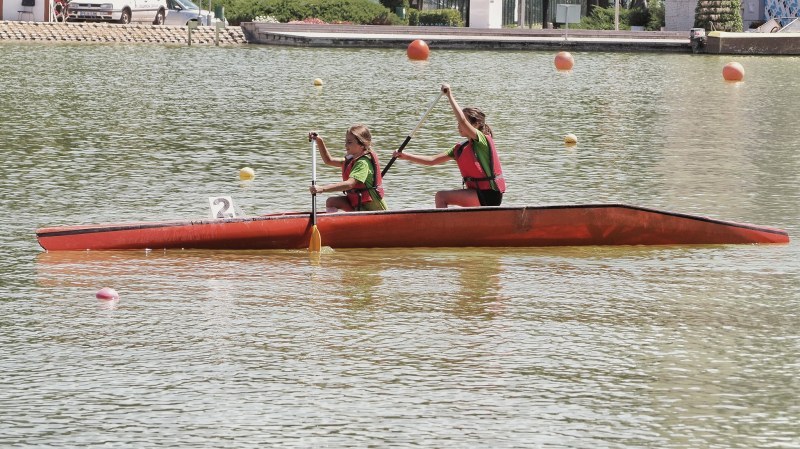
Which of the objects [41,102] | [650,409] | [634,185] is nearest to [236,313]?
[650,409]

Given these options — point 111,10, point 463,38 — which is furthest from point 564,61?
point 111,10

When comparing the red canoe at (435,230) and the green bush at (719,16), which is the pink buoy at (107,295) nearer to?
the red canoe at (435,230)

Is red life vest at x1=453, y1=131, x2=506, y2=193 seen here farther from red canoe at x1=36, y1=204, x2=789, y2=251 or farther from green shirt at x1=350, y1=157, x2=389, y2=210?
green shirt at x1=350, y1=157, x2=389, y2=210

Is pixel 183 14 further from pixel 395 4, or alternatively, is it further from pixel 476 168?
pixel 476 168

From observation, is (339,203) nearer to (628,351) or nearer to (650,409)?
(628,351)

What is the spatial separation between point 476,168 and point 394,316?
338 cm

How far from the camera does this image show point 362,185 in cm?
1370

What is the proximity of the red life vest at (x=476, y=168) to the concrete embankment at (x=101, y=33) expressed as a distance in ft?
130

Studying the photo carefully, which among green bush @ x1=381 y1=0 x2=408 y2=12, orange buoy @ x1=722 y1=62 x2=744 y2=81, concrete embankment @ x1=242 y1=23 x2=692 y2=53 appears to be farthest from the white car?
orange buoy @ x1=722 y1=62 x2=744 y2=81

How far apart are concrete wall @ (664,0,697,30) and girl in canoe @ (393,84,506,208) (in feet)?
161

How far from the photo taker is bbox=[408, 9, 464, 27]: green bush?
64.7 metres

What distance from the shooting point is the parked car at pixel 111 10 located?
55000mm

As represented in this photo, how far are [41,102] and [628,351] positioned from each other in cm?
1980

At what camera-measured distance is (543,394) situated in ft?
29.2
